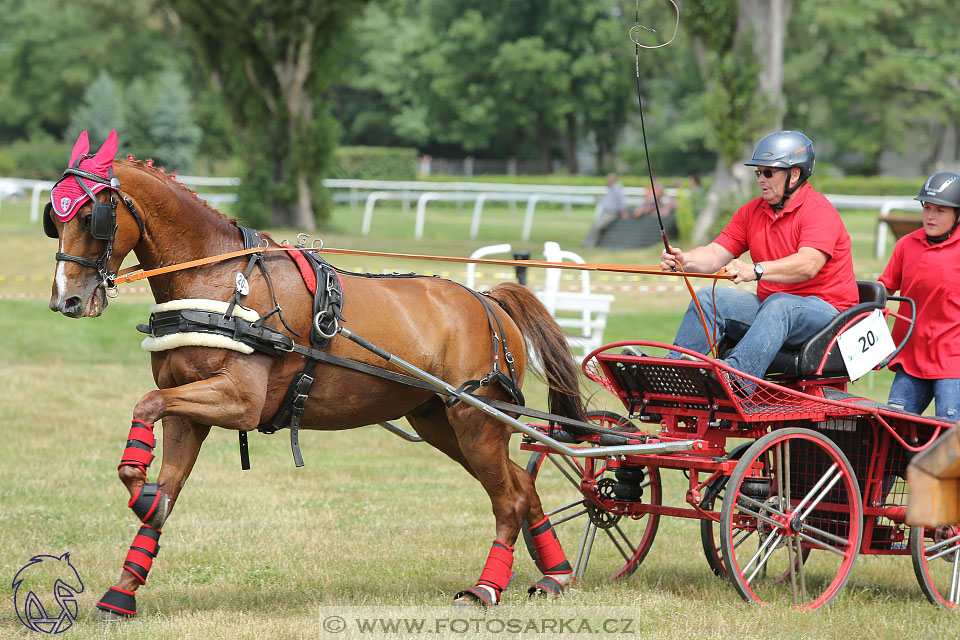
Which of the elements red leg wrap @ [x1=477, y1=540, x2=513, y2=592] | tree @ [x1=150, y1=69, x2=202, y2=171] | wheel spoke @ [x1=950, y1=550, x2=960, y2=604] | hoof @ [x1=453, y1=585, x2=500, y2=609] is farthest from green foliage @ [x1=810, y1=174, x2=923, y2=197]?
hoof @ [x1=453, y1=585, x2=500, y2=609]

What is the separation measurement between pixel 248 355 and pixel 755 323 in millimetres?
2563

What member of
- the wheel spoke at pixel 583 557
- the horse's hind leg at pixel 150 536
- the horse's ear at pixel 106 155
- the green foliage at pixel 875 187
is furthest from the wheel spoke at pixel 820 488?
the green foliage at pixel 875 187

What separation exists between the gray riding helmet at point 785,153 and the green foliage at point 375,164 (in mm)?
44842

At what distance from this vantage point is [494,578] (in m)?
5.60

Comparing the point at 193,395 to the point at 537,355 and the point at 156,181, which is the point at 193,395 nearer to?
the point at 156,181

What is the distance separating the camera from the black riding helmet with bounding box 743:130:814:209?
5883 mm

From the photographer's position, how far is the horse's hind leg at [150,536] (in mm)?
5070

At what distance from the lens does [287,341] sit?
5.09 metres

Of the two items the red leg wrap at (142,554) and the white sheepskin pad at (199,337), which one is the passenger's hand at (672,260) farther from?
the red leg wrap at (142,554)

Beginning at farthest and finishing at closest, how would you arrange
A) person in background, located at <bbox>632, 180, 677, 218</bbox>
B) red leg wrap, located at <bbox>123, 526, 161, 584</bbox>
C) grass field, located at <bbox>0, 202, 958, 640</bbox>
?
1. person in background, located at <bbox>632, 180, 677, 218</bbox>
2. grass field, located at <bbox>0, 202, 958, 640</bbox>
3. red leg wrap, located at <bbox>123, 526, 161, 584</bbox>

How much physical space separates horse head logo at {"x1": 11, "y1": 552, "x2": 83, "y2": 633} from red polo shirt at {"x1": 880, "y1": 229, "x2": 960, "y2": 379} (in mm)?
4618

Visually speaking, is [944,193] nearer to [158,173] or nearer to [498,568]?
[498,568]

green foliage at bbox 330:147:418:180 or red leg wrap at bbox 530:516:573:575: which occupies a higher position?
green foliage at bbox 330:147:418:180

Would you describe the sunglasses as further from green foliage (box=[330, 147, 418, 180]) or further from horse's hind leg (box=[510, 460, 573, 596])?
green foliage (box=[330, 147, 418, 180])
